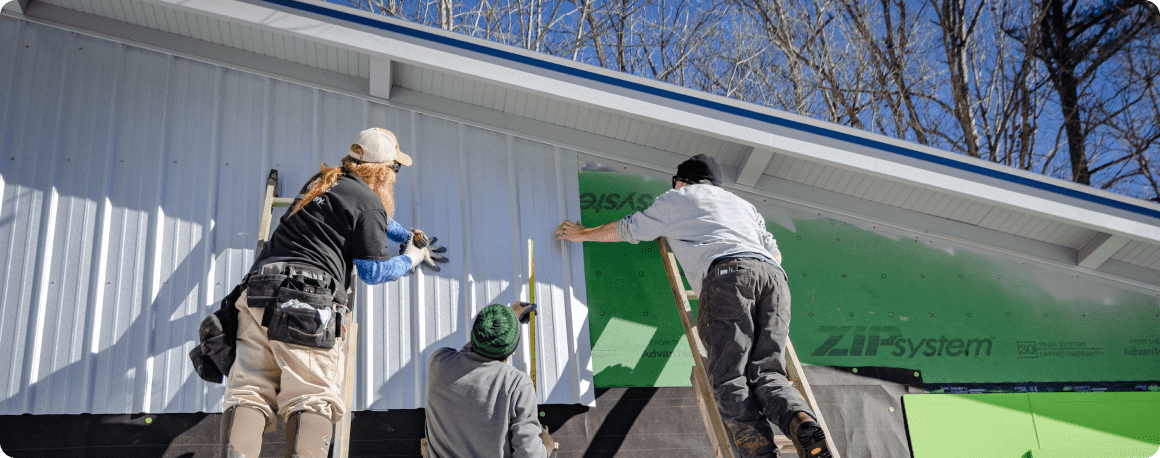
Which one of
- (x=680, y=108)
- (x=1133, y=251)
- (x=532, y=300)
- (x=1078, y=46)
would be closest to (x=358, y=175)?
(x=532, y=300)

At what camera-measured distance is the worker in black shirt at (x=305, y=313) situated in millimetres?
2840

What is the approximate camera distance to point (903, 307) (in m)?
5.36

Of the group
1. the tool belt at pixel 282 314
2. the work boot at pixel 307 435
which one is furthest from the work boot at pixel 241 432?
the tool belt at pixel 282 314

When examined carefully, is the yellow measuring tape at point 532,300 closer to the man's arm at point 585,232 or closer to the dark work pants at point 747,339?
the man's arm at point 585,232

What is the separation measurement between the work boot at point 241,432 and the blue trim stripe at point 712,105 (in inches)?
101

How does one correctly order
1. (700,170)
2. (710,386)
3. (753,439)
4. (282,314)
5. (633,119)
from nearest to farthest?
(282,314), (753,439), (710,386), (700,170), (633,119)

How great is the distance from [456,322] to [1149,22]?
1644cm

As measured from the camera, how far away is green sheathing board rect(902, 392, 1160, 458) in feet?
16.0

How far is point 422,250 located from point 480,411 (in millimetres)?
1059

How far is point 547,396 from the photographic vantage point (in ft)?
15.0

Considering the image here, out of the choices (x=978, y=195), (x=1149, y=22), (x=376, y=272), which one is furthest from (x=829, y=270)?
(x=1149, y=22)

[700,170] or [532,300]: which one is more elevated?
[700,170]

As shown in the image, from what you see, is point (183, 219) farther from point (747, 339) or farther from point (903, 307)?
point (903, 307)

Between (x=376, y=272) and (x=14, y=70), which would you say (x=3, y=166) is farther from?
(x=376, y=272)
